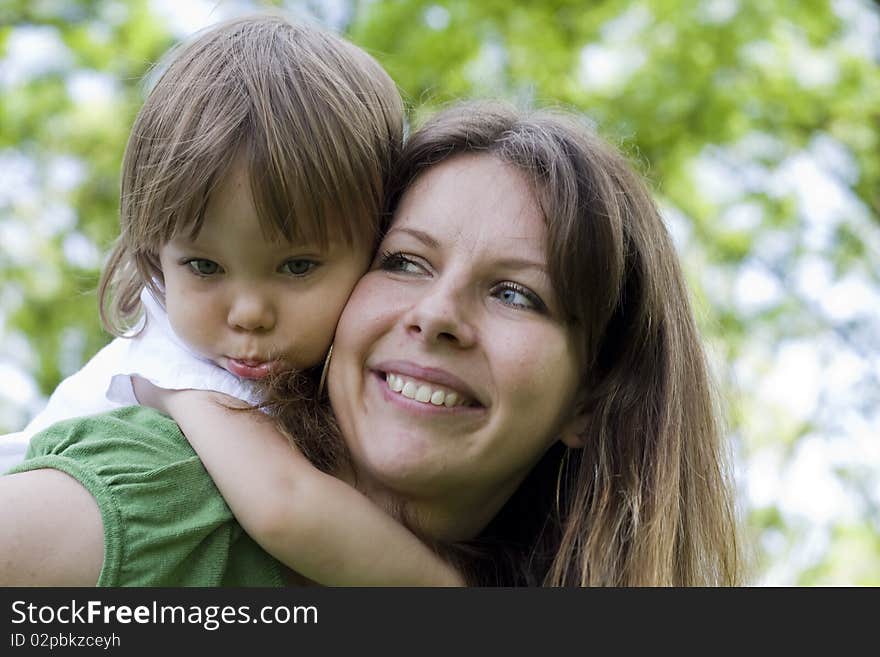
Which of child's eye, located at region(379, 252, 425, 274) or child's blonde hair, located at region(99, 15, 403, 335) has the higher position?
child's blonde hair, located at region(99, 15, 403, 335)

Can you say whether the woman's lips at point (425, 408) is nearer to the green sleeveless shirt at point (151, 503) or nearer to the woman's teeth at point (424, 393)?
the woman's teeth at point (424, 393)

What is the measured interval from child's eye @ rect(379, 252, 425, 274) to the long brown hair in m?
0.16

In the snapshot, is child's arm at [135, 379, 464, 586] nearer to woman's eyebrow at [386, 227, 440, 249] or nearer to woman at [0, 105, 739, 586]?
woman at [0, 105, 739, 586]

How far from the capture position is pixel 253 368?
2.27m

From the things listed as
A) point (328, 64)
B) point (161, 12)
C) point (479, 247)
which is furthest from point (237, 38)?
point (161, 12)

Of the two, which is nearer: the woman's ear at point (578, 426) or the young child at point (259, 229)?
the young child at point (259, 229)

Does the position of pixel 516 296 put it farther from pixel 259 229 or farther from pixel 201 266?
pixel 201 266

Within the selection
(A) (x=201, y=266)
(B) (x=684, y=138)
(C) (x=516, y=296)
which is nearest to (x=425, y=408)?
(C) (x=516, y=296)

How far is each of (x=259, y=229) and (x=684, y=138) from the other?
607 cm

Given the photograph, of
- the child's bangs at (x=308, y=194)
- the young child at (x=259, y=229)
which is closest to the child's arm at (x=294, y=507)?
the young child at (x=259, y=229)

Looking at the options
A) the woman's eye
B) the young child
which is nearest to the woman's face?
the young child

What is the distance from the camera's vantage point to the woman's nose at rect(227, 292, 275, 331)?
221cm

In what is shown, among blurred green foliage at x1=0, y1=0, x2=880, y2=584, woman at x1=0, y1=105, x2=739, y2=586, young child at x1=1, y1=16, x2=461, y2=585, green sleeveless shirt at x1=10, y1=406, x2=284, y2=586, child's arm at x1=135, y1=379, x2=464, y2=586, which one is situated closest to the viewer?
green sleeveless shirt at x1=10, y1=406, x2=284, y2=586

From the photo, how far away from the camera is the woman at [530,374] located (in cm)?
220
